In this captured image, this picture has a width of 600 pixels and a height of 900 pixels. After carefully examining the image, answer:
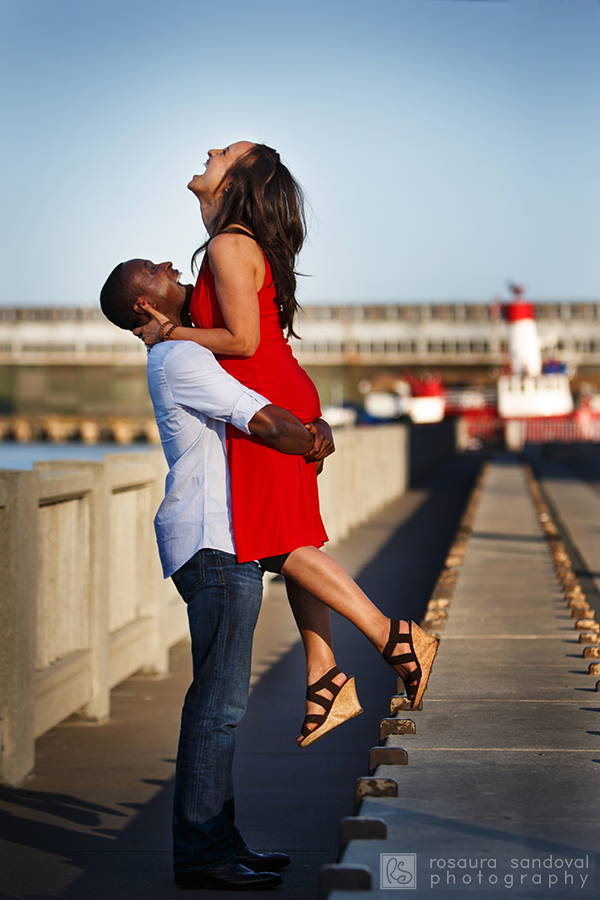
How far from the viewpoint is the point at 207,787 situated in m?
3.15

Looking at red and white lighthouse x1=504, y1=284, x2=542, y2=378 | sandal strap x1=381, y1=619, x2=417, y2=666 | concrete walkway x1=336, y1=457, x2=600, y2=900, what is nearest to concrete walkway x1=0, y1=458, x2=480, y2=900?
concrete walkway x1=336, y1=457, x2=600, y2=900

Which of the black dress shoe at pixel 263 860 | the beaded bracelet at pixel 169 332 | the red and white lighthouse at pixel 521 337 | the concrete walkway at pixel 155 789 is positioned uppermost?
the red and white lighthouse at pixel 521 337

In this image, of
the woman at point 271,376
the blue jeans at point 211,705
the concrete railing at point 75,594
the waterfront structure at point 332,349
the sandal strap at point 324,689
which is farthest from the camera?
the waterfront structure at point 332,349

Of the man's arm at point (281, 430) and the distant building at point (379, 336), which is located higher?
the distant building at point (379, 336)

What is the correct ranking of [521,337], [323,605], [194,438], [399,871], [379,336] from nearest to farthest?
[399,871], [194,438], [323,605], [521,337], [379,336]

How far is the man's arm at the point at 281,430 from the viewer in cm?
319

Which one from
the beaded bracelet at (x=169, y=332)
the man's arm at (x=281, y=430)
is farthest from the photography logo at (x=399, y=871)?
the beaded bracelet at (x=169, y=332)

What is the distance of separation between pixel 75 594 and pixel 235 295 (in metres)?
2.54

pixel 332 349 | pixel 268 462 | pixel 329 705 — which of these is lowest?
pixel 329 705

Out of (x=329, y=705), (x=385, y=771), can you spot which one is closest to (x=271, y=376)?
(x=329, y=705)

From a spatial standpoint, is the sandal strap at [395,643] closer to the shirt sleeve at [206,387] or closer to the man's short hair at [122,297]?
the shirt sleeve at [206,387]

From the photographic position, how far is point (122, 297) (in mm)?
3418

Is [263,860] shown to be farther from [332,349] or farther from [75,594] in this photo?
[332,349]

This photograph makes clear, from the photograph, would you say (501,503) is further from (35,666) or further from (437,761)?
(437,761)
